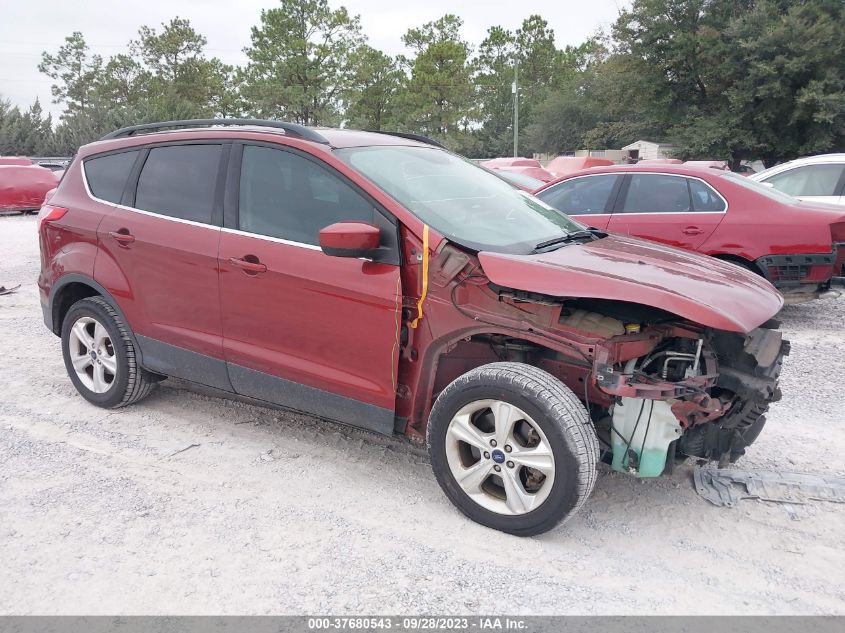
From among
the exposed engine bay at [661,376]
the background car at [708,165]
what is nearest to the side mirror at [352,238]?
the exposed engine bay at [661,376]

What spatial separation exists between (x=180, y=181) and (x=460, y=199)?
5.74ft

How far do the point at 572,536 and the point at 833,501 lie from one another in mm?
→ 1449

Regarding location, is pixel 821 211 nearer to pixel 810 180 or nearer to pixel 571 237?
pixel 810 180

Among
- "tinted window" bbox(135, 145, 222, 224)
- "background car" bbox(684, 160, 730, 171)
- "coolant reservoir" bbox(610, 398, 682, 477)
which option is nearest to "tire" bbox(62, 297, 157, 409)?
"tinted window" bbox(135, 145, 222, 224)

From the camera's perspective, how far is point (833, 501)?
3.64m

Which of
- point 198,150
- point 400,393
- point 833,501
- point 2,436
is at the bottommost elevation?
point 2,436

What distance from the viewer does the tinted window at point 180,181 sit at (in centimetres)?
420

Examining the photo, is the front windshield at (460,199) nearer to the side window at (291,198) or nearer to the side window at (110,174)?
the side window at (291,198)

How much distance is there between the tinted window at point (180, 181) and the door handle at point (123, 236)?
7.3 inches

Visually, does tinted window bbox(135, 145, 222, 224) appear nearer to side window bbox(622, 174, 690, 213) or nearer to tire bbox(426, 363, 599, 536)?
tire bbox(426, 363, 599, 536)

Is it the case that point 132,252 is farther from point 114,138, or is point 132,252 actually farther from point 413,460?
point 413,460

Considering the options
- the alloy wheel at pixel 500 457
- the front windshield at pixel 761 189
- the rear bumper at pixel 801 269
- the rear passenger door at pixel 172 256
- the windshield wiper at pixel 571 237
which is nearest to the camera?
the alloy wheel at pixel 500 457

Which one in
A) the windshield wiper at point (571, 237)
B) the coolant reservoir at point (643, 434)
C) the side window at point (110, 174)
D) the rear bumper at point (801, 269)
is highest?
the side window at point (110, 174)

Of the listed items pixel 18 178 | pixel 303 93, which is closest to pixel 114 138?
pixel 18 178
